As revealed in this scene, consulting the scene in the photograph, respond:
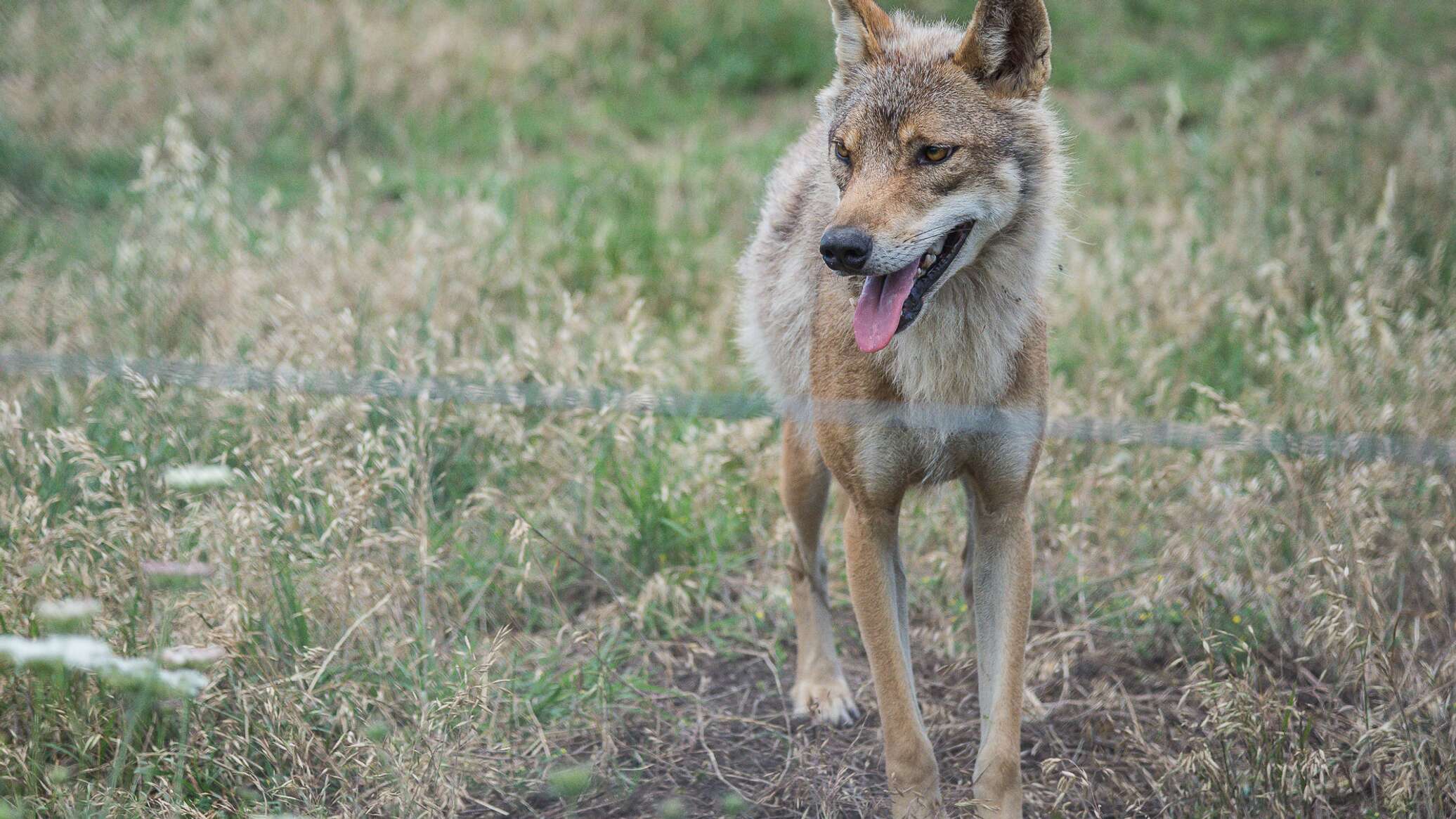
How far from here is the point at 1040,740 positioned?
3.91 meters

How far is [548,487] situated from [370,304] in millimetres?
1637

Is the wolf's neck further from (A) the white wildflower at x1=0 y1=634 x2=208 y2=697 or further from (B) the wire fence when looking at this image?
(A) the white wildflower at x1=0 y1=634 x2=208 y2=697

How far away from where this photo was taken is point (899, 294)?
316cm

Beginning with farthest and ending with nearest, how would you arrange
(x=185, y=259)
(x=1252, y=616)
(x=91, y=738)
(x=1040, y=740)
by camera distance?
(x=185, y=259) → (x=1252, y=616) → (x=1040, y=740) → (x=91, y=738)

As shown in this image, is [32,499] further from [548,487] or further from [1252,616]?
[1252,616]

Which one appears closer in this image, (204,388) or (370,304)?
(204,388)

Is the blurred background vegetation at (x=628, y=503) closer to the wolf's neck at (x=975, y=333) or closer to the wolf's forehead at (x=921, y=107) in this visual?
the wolf's neck at (x=975, y=333)

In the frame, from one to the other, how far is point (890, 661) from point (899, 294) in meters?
1.02

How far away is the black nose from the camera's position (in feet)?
10.0

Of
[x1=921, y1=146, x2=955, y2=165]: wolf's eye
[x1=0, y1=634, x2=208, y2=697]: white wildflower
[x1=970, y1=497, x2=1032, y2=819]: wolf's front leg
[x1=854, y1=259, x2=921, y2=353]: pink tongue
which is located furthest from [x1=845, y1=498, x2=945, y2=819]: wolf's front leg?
[x1=0, y1=634, x2=208, y2=697]: white wildflower

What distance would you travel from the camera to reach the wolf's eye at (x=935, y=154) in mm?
3205

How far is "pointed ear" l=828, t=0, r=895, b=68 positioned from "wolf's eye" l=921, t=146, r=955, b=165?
1.48ft

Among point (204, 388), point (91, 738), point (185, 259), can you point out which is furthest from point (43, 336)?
point (91, 738)

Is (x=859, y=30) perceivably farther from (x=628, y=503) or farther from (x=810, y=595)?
(x=628, y=503)
